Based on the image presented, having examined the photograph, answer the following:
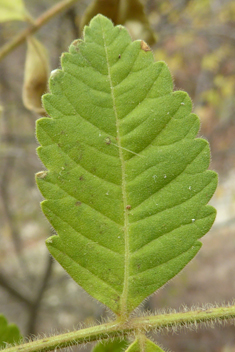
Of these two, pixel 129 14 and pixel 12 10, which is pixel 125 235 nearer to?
pixel 129 14

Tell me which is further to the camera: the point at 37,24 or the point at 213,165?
the point at 213,165

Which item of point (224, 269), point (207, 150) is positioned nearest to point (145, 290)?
Answer: point (207, 150)

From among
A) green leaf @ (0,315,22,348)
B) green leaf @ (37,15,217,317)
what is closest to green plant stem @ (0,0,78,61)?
green leaf @ (37,15,217,317)

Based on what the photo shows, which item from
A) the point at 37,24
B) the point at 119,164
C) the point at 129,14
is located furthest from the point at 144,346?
the point at 37,24

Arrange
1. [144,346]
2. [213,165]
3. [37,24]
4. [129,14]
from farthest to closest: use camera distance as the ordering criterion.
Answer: [213,165]
[37,24]
[129,14]
[144,346]

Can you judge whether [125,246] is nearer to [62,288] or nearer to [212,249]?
[62,288]

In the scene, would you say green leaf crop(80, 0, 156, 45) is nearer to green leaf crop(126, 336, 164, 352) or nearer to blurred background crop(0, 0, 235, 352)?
green leaf crop(126, 336, 164, 352)

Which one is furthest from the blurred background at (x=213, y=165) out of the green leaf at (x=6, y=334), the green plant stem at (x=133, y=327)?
the green plant stem at (x=133, y=327)
